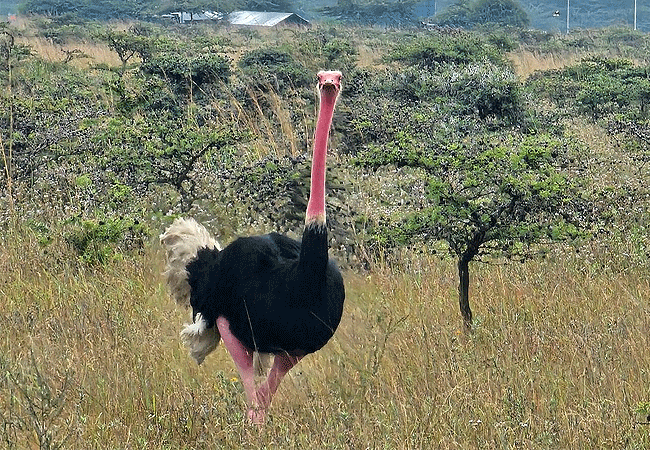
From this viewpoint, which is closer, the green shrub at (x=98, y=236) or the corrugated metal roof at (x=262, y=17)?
the green shrub at (x=98, y=236)

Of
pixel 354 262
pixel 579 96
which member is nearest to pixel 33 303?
pixel 354 262

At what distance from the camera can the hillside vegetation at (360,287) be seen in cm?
351

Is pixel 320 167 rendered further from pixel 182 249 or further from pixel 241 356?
pixel 182 249

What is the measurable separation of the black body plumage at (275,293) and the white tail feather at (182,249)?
222mm

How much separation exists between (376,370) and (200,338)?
0.82 m

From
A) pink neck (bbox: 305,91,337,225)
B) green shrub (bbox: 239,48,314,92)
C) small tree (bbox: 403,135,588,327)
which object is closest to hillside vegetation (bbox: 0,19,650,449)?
small tree (bbox: 403,135,588,327)

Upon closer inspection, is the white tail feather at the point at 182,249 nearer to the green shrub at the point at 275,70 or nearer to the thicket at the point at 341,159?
the thicket at the point at 341,159

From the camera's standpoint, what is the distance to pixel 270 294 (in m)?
3.89

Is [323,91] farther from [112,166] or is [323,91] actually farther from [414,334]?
[112,166]

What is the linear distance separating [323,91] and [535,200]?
44.9 inches

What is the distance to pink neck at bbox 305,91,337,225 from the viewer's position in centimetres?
377

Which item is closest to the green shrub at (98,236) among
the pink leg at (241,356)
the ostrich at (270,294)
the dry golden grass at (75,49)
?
the ostrich at (270,294)

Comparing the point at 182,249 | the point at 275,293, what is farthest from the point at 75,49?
the point at 275,293

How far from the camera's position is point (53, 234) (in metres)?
6.27
